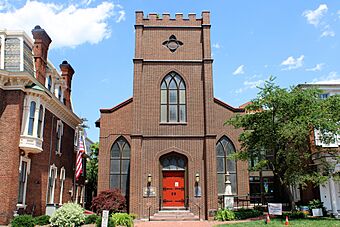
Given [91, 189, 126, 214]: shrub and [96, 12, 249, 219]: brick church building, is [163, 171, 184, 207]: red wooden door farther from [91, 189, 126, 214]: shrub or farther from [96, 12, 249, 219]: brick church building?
[91, 189, 126, 214]: shrub

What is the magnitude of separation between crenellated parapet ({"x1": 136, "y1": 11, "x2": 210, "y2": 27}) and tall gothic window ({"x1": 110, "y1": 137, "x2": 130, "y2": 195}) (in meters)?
8.78

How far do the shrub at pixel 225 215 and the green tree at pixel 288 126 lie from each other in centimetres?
318

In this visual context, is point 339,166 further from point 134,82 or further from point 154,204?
point 134,82

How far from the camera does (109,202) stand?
67.2 feet

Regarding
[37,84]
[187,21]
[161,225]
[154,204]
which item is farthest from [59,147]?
[187,21]

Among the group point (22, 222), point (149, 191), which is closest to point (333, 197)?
point (149, 191)

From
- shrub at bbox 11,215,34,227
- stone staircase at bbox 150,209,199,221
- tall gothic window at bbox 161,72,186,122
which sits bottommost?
stone staircase at bbox 150,209,199,221

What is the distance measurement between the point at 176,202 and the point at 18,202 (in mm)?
9621

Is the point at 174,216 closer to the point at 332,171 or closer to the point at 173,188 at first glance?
the point at 173,188

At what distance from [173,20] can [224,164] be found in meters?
11.1

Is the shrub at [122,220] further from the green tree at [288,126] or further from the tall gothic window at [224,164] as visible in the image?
the tall gothic window at [224,164]

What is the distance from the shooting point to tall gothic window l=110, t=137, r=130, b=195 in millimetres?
23438

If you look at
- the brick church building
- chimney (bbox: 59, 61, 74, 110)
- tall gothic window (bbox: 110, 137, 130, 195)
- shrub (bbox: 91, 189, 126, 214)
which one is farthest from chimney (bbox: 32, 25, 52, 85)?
shrub (bbox: 91, 189, 126, 214)

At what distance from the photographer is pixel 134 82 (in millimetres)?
23516
